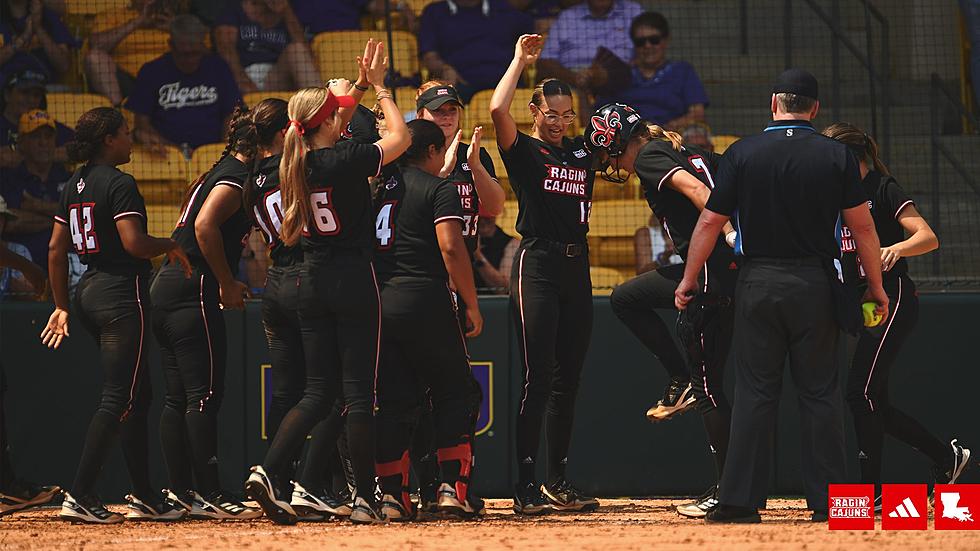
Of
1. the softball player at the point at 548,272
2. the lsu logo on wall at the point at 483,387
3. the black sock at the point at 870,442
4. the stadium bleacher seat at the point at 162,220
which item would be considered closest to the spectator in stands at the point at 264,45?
the stadium bleacher seat at the point at 162,220

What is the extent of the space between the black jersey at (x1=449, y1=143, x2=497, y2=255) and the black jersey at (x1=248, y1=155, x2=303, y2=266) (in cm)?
93

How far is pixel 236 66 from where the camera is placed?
31.3ft

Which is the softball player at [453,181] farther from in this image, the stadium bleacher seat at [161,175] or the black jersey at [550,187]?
the stadium bleacher seat at [161,175]

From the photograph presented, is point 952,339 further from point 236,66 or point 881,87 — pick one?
point 236,66

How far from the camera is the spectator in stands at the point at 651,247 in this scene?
792cm

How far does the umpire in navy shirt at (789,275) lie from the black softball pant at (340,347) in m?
1.31

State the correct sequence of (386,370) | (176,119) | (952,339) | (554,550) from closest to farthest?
1. (554,550)
2. (386,370)
3. (952,339)
4. (176,119)

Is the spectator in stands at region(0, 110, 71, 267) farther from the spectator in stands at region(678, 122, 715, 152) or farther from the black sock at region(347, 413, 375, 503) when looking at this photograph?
the spectator in stands at region(678, 122, 715, 152)

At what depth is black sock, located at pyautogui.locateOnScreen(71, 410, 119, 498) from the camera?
5594 mm

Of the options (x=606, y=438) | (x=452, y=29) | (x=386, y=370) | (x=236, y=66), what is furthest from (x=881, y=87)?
(x=386, y=370)

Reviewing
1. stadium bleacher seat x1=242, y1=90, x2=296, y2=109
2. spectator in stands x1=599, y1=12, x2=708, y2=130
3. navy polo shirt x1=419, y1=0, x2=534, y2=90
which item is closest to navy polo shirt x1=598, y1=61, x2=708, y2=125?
spectator in stands x1=599, y1=12, x2=708, y2=130

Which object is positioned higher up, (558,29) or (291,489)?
(558,29)

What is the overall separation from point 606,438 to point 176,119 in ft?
12.6

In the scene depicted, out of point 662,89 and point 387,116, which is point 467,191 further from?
point 662,89
